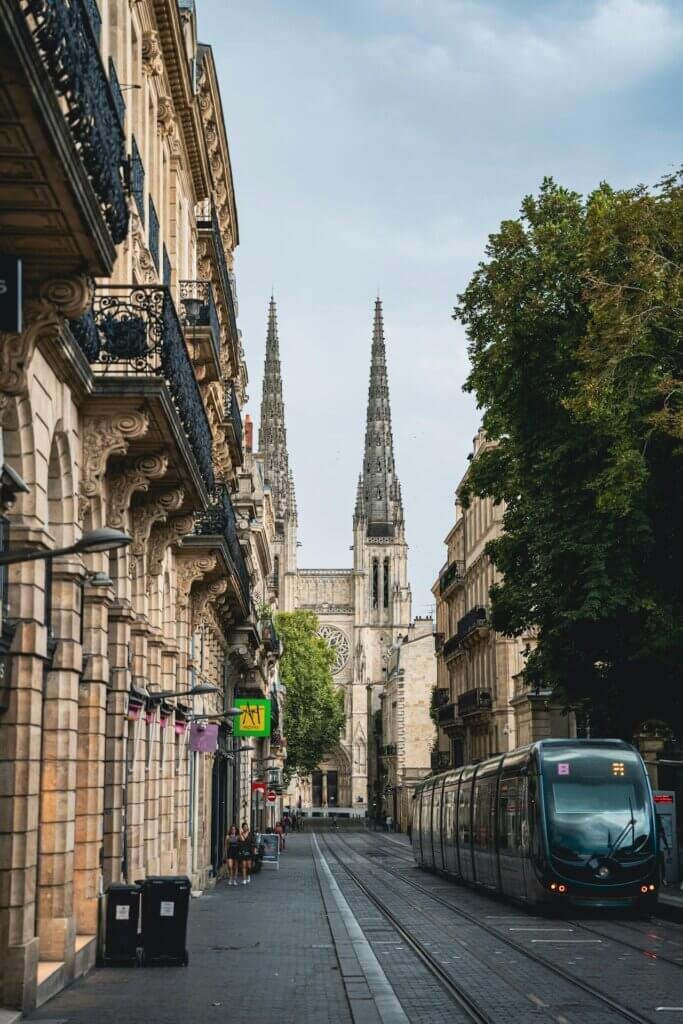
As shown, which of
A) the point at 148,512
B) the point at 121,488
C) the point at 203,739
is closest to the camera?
the point at 121,488

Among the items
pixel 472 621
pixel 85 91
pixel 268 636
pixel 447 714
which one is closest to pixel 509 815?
pixel 85 91

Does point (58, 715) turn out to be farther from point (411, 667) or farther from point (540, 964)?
point (411, 667)

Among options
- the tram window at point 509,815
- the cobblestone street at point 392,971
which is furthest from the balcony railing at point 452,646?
the cobblestone street at point 392,971

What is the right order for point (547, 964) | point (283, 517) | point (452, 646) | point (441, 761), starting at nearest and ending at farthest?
1. point (547, 964)
2. point (452, 646)
3. point (441, 761)
4. point (283, 517)

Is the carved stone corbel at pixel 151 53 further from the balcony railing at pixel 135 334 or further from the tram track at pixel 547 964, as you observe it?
the tram track at pixel 547 964

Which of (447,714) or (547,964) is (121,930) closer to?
(547,964)

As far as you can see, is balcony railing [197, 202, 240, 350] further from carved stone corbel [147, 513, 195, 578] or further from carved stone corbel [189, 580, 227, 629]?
carved stone corbel [147, 513, 195, 578]

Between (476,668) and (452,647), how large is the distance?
7.34 metres

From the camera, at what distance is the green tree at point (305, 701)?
126 m

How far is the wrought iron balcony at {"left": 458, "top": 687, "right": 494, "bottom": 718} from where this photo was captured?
69.9 metres

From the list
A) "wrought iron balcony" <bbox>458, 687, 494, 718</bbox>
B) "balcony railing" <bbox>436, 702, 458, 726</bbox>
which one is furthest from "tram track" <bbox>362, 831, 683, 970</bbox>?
"balcony railing" <bbox>436, 702, 458, 726</bbox>

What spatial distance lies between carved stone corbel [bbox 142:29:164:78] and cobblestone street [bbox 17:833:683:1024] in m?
12.2

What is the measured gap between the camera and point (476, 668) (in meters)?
75.8

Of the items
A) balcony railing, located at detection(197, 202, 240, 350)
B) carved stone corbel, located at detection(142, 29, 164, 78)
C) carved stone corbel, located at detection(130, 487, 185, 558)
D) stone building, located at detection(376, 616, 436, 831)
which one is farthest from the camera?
stone building, located at detection(376, 616, 436, 831)
